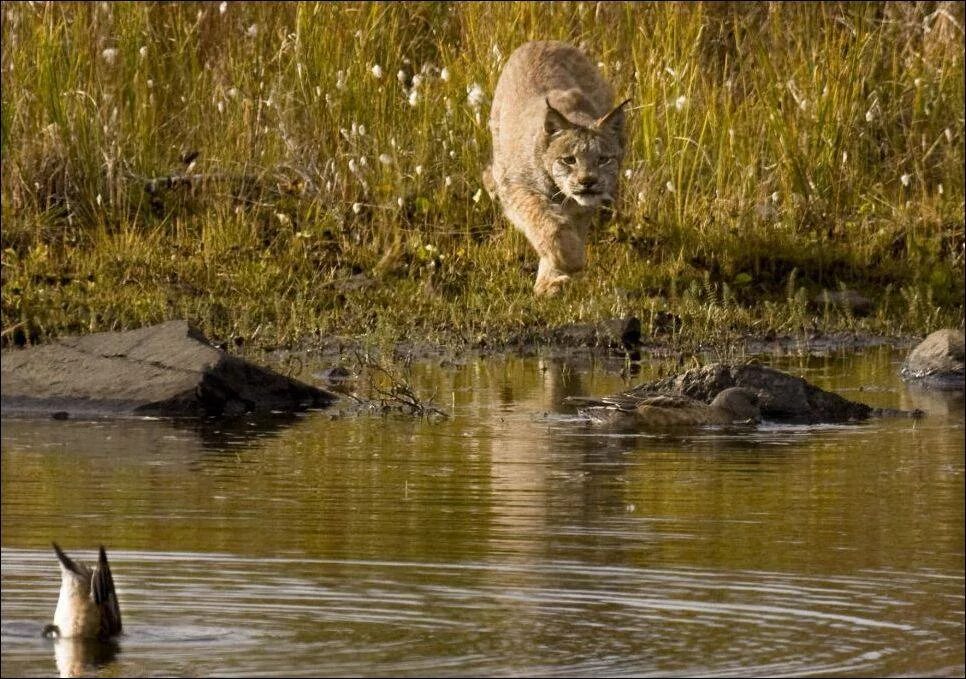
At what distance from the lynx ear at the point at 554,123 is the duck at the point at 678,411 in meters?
3.74

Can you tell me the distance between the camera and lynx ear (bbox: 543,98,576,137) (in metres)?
13.4

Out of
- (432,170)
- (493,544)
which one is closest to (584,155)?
(432,170)

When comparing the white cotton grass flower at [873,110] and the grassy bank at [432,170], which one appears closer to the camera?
the grassy bank at [432,170]

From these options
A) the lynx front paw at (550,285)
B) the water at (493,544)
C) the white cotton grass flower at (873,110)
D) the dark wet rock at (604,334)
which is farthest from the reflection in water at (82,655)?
the white cotton grass flower at (873,110)

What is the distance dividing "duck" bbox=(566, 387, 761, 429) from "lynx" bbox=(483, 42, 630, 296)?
3314 mm

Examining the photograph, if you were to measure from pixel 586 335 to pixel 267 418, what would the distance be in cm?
269

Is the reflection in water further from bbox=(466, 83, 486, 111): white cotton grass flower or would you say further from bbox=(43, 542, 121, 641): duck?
bbox=(466, 83, 486, 111): white cotton grass flower

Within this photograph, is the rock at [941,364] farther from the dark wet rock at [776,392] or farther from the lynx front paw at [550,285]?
the lynx front paw at [550,285]

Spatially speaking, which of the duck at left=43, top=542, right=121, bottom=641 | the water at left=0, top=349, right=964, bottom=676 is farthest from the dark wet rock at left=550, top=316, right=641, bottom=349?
the duck at left=43, top=542, right=121, bottom=641

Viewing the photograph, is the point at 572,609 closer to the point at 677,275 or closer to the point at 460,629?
the point at 460,629

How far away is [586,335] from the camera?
1209cm

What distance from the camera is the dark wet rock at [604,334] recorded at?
11961 mm

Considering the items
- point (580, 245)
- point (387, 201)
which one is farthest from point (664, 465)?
point (387, 201)

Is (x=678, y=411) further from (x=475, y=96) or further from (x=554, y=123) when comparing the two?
(x=475, y=96)
